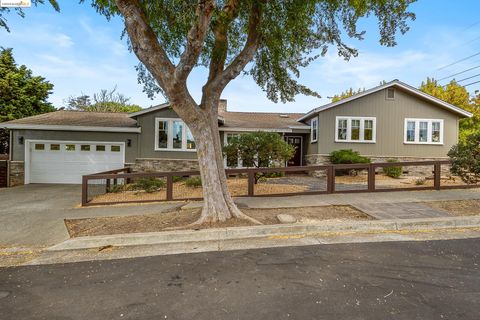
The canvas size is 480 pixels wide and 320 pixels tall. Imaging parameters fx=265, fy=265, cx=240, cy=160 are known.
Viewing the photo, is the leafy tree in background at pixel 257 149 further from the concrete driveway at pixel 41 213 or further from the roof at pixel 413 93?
the roof at pixel 413 93

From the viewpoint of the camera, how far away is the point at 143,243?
4891 millimetres

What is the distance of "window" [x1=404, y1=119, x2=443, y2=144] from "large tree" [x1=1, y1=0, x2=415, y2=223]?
33.1 feet

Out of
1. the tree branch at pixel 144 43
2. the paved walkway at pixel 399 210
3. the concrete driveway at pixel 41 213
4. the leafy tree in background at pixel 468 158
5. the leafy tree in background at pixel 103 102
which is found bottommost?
the concrete driveway at pixel 41 213

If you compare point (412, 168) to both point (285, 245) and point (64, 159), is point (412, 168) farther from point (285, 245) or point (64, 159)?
point (64, 159)

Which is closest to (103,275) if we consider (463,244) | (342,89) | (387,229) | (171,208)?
(171,208)

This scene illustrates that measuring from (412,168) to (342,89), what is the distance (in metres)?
19.1

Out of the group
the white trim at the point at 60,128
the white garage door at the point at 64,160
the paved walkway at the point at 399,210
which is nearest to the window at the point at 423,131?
the paved walkway at the point at 399,210

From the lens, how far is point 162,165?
14648 millimetres

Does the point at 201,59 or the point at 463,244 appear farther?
the point at 201,59

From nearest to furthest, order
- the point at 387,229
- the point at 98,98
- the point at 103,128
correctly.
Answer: the point at 387,229 < the point at 103,128 < the point at 98,98

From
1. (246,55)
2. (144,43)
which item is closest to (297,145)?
(246,55)

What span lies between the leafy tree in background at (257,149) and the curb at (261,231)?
523 centimetres

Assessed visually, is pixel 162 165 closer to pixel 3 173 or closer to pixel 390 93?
pixel 3 173

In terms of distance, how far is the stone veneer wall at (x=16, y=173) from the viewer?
13156 mm
